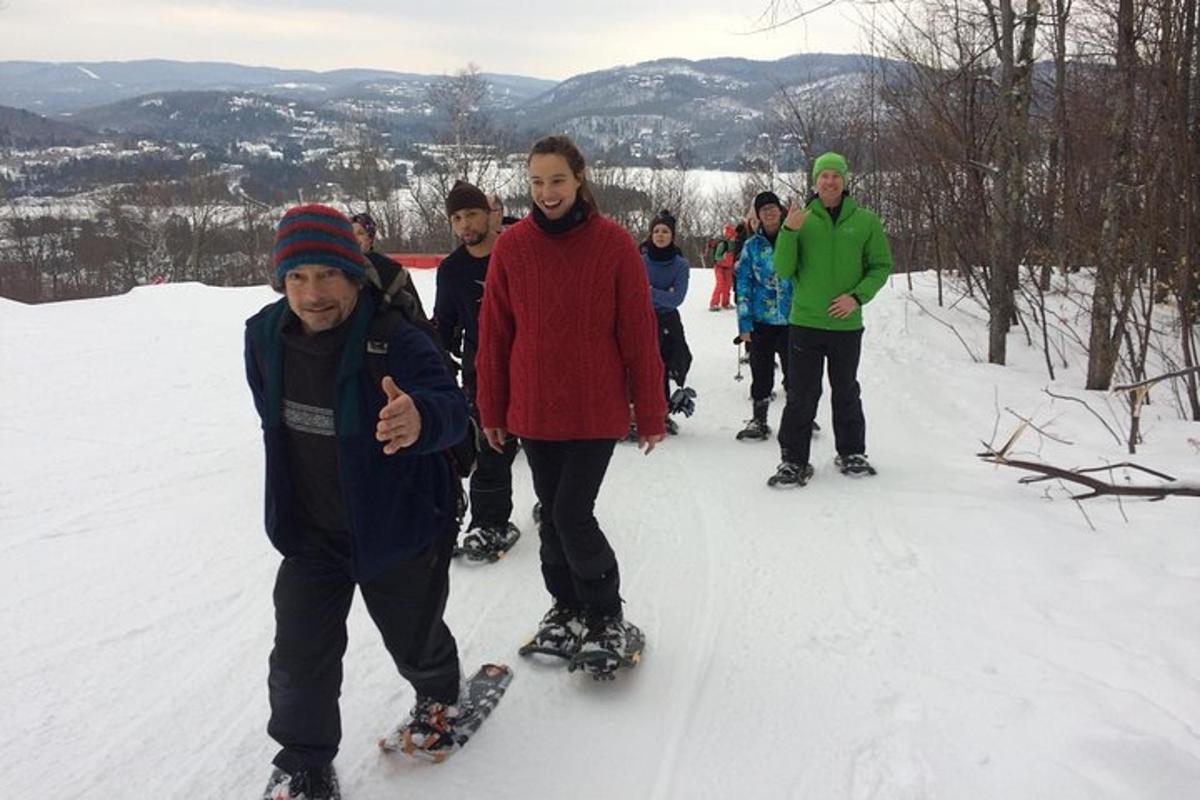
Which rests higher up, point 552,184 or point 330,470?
point 552,184

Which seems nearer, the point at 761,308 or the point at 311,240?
the point at 311,240

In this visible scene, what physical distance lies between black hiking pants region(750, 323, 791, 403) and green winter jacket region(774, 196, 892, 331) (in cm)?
144

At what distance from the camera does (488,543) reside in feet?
14.3

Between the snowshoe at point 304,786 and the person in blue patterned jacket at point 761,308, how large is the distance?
4733mm

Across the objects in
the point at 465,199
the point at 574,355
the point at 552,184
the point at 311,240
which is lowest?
the point at 574,355

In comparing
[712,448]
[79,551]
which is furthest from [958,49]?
[79,551]

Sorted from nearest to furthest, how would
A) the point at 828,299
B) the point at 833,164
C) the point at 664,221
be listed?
the point at 833,164 → the point at 828,299 → the point at 664,221

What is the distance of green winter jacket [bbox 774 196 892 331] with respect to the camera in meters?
4.96

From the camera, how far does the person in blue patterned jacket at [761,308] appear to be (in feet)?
20.9

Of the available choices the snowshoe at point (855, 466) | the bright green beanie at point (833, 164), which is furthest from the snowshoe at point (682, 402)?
the bright green beanie at point (833, 164)

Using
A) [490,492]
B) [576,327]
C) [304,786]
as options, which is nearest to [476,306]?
[490,492]

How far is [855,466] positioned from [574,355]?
10.4 ft

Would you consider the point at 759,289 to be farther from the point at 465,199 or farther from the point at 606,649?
the point at 606,649

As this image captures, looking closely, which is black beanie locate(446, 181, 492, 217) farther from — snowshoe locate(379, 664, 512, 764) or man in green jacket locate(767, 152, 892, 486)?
snowshoe locate(379, 664, 512, 764)
